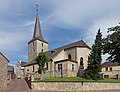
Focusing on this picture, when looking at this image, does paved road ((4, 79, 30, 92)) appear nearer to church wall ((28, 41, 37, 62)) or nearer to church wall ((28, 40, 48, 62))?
church wall ((28, 40, 48, 62))

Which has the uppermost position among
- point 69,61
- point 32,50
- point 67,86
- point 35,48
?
point 35,48

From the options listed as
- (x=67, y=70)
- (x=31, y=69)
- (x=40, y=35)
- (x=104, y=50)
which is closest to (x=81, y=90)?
(x=67, y=70)

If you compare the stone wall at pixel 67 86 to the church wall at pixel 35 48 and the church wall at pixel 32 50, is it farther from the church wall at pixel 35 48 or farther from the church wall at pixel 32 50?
the church wall at pixel 32 50

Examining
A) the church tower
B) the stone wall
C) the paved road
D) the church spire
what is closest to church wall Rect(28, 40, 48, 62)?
the church tower

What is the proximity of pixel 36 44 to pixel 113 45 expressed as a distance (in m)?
58.5

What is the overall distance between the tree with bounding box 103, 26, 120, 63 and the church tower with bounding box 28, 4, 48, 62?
57.1 meters

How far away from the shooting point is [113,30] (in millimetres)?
15234

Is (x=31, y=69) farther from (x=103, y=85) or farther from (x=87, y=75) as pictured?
(x=103, y=85)

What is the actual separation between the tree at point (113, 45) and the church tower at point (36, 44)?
57138 mm

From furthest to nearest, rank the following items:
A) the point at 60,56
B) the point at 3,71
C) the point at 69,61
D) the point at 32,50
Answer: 1. the point at 32,50
2. the point at 60,56
3. the point at 69,61
4. the point at 3,71

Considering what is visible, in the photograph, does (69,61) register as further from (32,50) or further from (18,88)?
(32,50)

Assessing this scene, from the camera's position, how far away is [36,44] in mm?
72688

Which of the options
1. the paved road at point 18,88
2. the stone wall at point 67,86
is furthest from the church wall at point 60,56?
the stone wall at point 67,86

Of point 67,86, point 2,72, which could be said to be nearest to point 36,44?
point 2,72
